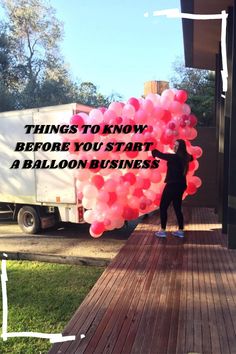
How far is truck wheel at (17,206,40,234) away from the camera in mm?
9898

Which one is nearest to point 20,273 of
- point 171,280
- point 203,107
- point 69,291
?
point 69,291

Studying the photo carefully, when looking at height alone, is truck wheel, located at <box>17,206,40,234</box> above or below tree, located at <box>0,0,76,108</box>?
below

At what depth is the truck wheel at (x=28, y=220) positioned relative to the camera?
9898 mm

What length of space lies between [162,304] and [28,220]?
6635 mm

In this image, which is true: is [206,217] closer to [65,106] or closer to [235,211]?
[235,211]

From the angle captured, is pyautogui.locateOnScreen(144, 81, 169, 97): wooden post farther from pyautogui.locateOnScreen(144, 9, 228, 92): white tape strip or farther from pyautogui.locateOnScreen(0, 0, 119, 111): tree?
pyautogui.locateOnScreen(0, 0, 119, 111): tree

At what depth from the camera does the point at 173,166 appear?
667 cm

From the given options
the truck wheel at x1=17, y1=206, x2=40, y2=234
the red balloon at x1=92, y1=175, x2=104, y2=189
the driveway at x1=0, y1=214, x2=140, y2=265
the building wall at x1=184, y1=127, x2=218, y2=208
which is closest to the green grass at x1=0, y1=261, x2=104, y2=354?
the driveway at x1=0, y1=214, x2=140, y2=265

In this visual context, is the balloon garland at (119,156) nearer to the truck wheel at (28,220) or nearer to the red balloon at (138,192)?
the red balloon at (138,192)

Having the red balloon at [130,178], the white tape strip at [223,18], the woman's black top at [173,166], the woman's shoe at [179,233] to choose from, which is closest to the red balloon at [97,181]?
the red balloon at [130,178]

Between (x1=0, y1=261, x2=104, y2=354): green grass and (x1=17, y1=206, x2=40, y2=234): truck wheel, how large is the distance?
2.64 meters

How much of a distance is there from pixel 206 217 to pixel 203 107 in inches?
489

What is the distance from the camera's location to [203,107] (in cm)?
2069

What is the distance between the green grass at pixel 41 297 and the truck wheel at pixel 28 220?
2644 millimetres
